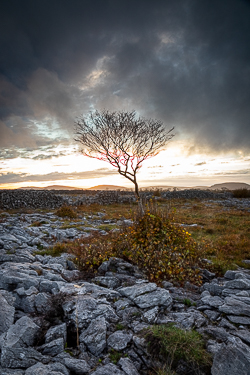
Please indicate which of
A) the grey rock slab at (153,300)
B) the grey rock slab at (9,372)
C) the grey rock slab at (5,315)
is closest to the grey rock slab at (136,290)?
the grey rock slab at (153,300)

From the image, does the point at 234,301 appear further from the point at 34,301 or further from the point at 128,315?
the point at 34,301

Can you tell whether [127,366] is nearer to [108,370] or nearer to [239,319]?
[108,370]

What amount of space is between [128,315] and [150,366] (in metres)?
1.27

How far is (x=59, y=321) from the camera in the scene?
430cm

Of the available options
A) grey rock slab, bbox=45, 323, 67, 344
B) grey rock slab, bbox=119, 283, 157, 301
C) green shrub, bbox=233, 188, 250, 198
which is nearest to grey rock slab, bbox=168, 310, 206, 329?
grey rock slab, bbox=119, 283, 157, 301

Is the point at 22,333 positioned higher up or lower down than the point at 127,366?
higher up

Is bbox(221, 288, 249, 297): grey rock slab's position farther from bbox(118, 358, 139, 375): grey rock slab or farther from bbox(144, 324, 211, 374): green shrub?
bbox(118, 358, 139, 375): grey rock slab

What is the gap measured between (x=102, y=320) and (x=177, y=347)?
156 centimetres

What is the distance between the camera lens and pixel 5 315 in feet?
13.1

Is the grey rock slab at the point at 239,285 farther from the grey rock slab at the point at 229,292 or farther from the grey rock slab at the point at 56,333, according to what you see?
the grey rock slab at the point at 56,333

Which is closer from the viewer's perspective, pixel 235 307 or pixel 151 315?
pixel 151 315

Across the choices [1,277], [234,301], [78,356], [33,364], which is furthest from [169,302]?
[1,277]

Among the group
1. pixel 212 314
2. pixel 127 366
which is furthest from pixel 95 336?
pixel 212 314

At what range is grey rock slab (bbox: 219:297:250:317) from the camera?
448 centimetres
